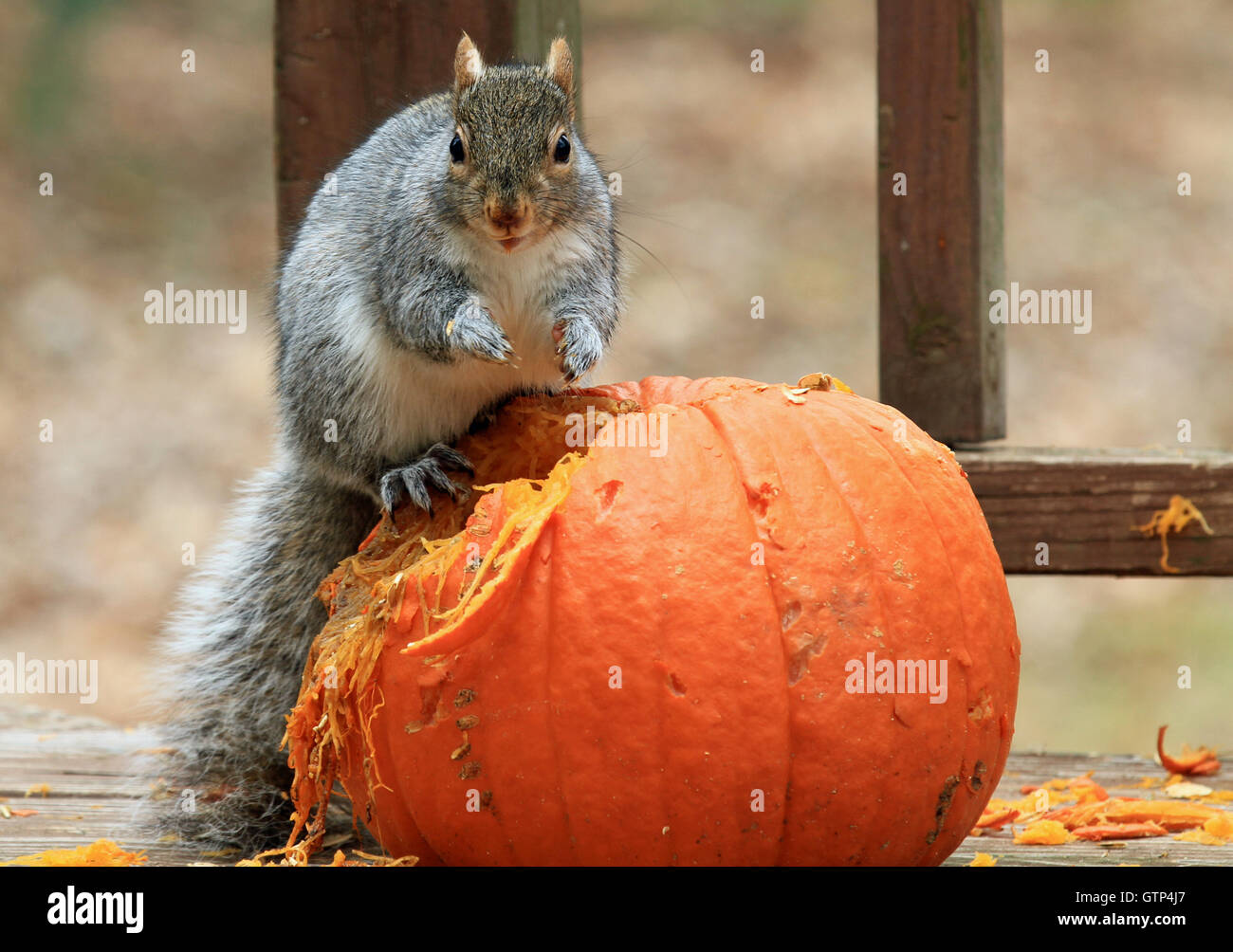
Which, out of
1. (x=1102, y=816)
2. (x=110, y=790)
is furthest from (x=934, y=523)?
(x=110, y=790)

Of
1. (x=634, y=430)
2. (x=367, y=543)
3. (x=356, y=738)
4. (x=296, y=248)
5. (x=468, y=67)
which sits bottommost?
(x=356, y=738)

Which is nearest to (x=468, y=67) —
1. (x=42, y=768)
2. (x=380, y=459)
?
(x=380, y=459)

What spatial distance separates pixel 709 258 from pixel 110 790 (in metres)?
4.74

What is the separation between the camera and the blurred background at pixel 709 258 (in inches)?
202

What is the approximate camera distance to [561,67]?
6.89ft

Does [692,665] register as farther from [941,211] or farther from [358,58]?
[358,58]

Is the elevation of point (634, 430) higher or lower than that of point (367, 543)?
higher

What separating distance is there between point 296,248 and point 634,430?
876 mm

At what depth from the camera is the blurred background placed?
16.9 feet

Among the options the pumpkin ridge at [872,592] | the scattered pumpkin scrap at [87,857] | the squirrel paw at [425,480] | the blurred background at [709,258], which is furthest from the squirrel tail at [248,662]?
the blurred background at [709,258]

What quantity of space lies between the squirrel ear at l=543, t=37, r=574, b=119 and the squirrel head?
0.03 metres
